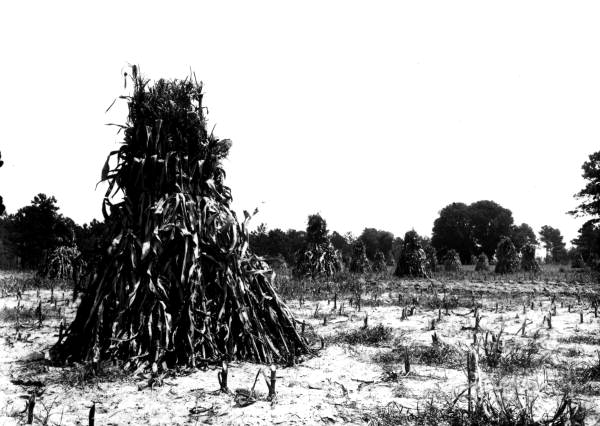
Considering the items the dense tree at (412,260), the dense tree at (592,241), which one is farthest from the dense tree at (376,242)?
the dense tree at (412,260)

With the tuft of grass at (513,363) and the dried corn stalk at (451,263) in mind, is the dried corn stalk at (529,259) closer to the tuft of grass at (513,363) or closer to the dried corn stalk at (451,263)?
the dried corn stalk at (451,263)

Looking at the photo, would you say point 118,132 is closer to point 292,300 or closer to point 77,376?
point 77,376

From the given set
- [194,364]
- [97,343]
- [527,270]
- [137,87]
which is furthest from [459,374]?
[527,270]

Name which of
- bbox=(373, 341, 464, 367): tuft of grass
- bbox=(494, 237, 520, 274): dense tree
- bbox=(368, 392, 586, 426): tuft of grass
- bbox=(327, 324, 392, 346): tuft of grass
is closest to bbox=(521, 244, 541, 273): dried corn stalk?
bbox=(494, 237, 520, 274): dense tree

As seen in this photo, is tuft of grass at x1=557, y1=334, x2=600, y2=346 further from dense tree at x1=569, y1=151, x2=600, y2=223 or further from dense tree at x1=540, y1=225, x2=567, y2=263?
dense tree at x1=540, y1=225, x2=567, y2=263

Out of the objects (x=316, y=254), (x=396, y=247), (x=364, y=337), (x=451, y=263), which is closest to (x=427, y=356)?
(x=364, y=337)

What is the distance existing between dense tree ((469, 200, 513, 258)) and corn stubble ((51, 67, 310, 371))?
6285cm

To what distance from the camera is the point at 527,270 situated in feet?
90.7

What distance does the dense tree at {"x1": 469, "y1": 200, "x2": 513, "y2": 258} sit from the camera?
2443 inches

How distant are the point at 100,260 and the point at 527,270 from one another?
2822 cm

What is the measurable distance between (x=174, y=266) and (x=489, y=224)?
210ft

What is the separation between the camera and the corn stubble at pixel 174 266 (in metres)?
4.19

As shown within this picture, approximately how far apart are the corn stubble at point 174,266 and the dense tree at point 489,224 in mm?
62850

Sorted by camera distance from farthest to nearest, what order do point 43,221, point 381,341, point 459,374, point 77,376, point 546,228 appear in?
point 546,228 < point 43,221 < point 381,341 < point 459,374 < point 77,376
